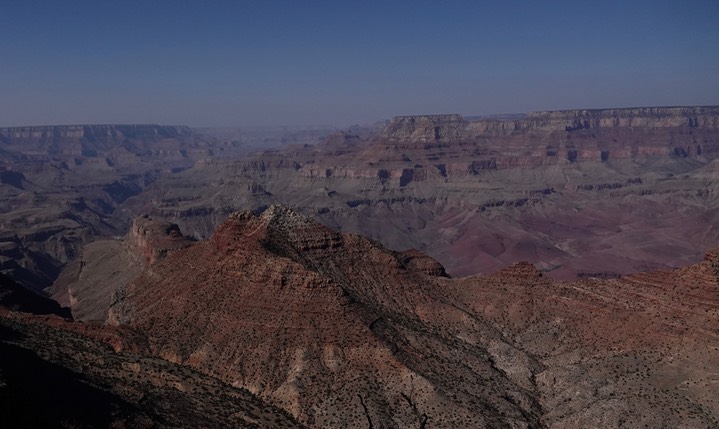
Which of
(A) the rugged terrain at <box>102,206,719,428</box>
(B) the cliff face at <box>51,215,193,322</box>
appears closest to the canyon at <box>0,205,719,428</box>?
(A) the rugged terrain at <box>102,206,719,428</box>

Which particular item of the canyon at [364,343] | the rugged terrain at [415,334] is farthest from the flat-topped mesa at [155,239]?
the canyon at [364,343]

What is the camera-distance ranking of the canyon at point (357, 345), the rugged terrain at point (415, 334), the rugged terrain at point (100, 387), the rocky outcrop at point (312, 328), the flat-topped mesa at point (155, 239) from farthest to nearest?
the flat-topped mesa at point (155, 239), the rugged terrain at point (415, 334), the rocky outcrop at point (312, 328), the canyon at point (357, 345), the rugged terrain at point (100, 387)

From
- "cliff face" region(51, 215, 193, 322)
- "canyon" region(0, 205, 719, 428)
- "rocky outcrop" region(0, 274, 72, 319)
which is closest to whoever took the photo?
"canyon" region(0, 205, 719, 428)

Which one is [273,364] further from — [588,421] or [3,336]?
[588,421]

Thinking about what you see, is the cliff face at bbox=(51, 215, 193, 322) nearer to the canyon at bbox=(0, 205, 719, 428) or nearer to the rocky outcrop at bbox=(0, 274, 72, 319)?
the rocky outcrop at bbox=(0, 274, 72, 319)

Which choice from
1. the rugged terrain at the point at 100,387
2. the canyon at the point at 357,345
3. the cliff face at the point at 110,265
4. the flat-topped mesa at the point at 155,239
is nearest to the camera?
the rugged terrain at the point at 100,387

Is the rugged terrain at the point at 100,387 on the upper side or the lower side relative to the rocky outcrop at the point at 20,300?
upper

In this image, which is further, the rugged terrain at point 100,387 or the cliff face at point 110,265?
the cliff face at point 110,265

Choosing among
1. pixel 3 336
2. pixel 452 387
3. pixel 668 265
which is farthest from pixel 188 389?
pixel 668 265

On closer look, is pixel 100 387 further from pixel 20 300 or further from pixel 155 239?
pixel 155 239

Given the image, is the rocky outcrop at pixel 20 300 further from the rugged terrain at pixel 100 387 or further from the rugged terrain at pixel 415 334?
the rugged terrain at pixel 100 387

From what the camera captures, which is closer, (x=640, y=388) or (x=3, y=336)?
(x=3, y=336)
